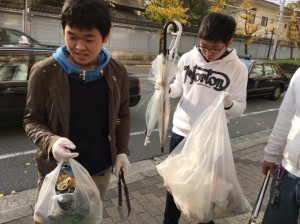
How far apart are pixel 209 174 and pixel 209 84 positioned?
691mm

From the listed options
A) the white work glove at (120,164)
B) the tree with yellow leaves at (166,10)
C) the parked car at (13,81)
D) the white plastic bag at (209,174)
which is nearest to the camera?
the white work glove at (120,164)

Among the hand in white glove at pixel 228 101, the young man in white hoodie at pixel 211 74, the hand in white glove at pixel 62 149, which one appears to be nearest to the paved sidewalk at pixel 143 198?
the young man in white hoodie at pixel 211 74

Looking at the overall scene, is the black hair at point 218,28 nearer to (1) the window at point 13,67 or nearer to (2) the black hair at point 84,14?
(2) the black hair at point 84,14

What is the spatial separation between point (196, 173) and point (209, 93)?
2.07 feet

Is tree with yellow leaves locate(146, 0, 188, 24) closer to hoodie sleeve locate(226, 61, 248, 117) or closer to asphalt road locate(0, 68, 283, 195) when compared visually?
asphalt road locate(0, 68, 283, 195)

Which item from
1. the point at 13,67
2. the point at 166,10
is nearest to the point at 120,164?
the point at 13,67

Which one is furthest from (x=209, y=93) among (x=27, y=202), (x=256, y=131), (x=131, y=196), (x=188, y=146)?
(x=256, y=131)

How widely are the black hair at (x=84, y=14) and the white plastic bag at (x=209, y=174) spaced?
1.06 m

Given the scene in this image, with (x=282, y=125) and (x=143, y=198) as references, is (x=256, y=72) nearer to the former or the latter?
(x=143, y=198)

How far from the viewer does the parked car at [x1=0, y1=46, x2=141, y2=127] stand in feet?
15.8

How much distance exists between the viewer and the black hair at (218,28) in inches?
86.4

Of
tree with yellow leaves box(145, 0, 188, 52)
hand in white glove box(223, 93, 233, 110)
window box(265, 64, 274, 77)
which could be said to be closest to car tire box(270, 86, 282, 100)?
window box(265, 64, 274, 77)

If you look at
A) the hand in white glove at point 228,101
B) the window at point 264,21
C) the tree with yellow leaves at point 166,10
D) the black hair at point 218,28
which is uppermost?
the window at point 264,21

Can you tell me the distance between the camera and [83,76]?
160 cm
